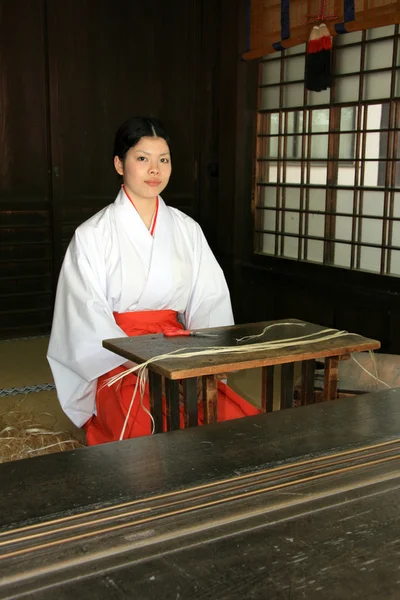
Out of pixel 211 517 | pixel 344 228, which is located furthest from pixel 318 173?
pixel 211 517

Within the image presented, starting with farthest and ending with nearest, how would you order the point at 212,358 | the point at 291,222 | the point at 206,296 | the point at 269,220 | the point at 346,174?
the point at 269,220 → the point at 291,222 → the point at 346,174 → the point at 206,296 → the point at 212,358

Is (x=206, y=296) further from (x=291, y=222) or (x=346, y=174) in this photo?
(x=291, y=222)

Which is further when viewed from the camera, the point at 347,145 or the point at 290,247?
the point at 290,247

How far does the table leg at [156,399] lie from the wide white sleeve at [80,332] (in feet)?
1.21

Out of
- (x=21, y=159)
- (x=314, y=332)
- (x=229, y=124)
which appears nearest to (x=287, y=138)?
(x=229, y=124)

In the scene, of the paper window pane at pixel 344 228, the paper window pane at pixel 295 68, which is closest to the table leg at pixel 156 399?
the paper window pane at pixel 344 228

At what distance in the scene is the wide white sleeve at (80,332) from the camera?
109 inches

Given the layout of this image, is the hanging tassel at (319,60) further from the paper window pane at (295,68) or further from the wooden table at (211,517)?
the wooden table at (211,517)

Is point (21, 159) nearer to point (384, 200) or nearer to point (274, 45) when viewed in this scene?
point (274, 45)

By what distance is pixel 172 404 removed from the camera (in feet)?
7.66

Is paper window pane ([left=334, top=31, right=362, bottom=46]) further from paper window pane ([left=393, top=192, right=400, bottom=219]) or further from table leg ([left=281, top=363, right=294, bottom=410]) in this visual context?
table leg ([left=281, top=363, right=294, bottom=410])

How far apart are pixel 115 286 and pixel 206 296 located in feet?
1.41

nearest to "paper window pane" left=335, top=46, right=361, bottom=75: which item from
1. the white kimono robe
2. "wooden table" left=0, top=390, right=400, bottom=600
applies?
the white kimono robe

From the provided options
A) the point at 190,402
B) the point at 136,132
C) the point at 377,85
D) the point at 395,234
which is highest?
the point at 377,85
